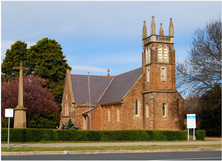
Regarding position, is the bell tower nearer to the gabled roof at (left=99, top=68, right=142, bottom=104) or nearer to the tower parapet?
the tower parapet

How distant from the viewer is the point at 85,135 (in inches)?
1073

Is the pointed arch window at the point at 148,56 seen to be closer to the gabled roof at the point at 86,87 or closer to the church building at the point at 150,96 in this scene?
the church building at the point at 150,96

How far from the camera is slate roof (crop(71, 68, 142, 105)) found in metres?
40.0

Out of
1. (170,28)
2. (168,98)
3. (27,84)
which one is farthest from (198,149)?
(27,84)

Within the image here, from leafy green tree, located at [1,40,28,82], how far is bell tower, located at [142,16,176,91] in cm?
2893

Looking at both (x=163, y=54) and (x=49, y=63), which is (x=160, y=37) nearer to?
(x=163, y=54)

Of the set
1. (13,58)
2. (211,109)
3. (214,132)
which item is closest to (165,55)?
(211,109)

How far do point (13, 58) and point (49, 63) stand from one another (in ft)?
24.3

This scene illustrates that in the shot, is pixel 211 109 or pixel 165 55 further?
pixel 165 55

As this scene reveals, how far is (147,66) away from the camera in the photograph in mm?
36938

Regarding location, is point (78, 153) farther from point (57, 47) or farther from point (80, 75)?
point (57, 47)

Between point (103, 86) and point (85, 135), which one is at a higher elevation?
point (103, 86)

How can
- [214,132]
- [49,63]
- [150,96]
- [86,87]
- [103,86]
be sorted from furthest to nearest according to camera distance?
[49,63]
[103,86]
[86,87]
[214,132]
[150,96]

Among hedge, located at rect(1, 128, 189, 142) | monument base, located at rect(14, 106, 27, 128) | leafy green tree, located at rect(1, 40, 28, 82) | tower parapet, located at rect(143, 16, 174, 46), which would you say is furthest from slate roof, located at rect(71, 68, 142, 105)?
monument base, located at rect(14, 106, 27, 128)
